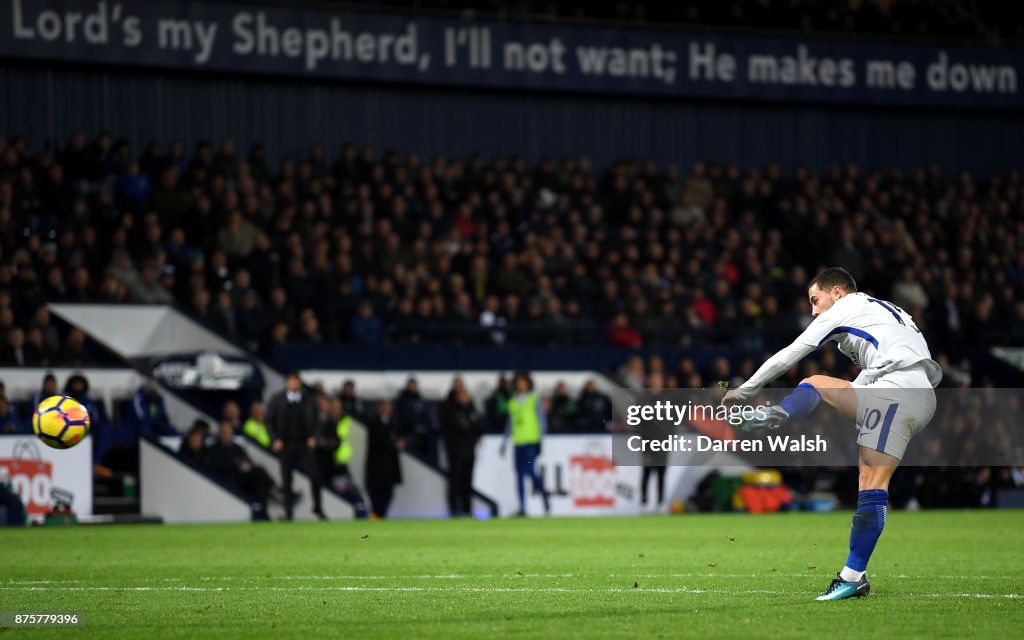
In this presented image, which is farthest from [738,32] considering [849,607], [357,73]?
[849,607]

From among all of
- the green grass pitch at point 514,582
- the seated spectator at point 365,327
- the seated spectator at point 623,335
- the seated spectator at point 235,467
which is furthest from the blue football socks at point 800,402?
the seated spectator at point 623,335

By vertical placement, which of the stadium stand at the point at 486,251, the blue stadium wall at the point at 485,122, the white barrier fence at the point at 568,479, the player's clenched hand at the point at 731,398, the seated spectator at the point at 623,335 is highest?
the blue stadium wall at the point at 485,122

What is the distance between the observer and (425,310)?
26031 millimetres

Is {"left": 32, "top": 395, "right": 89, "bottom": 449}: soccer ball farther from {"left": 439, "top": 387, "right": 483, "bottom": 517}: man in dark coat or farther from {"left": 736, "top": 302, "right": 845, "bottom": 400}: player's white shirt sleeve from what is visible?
{"left": 439, "top": 387, "right": 483, "bottom": 517}: man in dark coat

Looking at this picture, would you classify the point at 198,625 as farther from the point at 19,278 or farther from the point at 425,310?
the point at 425,310

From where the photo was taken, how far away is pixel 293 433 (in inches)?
903

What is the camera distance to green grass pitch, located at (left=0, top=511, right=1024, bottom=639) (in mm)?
8273

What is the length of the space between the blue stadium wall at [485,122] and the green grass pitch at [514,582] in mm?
13807

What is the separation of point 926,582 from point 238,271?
1693 centimetres

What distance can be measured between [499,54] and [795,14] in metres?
7.68

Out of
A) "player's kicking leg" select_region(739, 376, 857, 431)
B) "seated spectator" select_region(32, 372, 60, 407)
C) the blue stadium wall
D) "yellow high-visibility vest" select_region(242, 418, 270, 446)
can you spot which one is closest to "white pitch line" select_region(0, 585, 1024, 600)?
"player's kicking leg" select_region(739, 376, 857, 431)

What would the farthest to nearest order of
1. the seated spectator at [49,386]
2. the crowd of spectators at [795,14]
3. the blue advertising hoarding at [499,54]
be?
the crowd of spectators at [795,14]
the blue advertising hoarding at [499,54]
the seated spectator at [49,386]

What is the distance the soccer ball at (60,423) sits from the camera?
11.8 metres

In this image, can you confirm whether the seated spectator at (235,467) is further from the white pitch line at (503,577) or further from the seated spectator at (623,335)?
the white pitch line at (503,577)
